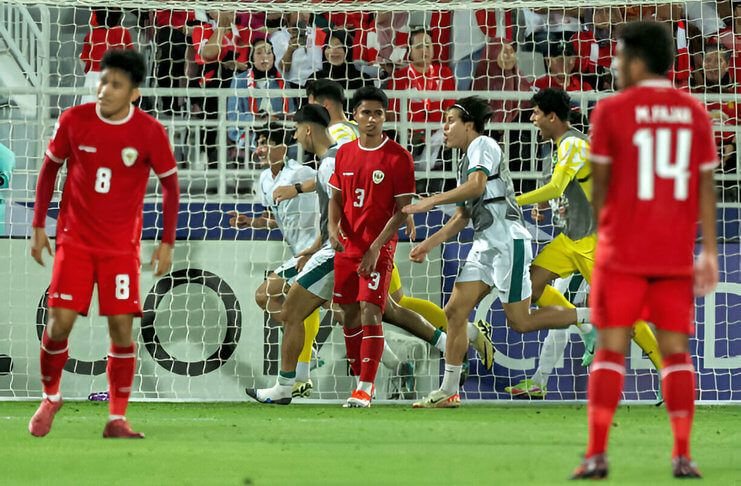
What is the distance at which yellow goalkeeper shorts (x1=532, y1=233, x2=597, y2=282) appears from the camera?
977 cm

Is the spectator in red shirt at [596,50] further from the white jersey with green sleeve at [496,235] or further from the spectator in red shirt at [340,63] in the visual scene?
the white jersey with green sleeve at [496,235]

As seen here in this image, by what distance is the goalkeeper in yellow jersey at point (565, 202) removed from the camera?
9.53 m

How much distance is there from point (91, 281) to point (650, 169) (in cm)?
301

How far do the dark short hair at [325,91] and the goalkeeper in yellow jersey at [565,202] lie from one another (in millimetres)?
1446

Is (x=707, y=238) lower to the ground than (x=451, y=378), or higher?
higher

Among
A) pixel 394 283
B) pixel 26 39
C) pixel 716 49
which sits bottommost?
pixel 394 283

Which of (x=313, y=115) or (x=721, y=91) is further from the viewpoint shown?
(x=721, y=91)

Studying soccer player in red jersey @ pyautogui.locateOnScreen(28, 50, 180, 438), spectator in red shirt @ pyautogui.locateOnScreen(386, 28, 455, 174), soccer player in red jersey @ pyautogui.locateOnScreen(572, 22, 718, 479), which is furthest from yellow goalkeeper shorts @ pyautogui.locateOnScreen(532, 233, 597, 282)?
soccer player in red jersey @ pyautogui.locateOnScreen(572, 22, 718, 479)

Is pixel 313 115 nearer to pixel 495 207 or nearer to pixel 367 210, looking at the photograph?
pixel 367 210

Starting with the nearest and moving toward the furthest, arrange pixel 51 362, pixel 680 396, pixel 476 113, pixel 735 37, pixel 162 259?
pixel 680 396 < pixel 162 259 < pixel 51 362 < pixel 476 113 < pixel 735 37

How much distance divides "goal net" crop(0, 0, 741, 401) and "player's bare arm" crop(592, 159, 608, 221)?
5.43m

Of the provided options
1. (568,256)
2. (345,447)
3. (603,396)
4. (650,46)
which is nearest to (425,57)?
(568,256)

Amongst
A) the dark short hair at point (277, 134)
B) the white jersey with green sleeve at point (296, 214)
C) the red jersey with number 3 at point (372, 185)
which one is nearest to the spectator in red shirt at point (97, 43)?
the dark short hair at point (277, 134)

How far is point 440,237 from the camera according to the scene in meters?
9.18
